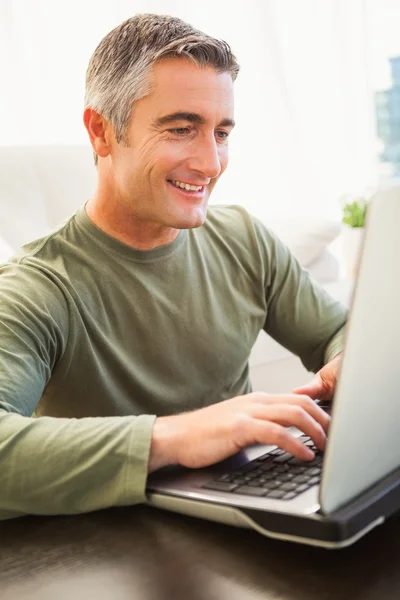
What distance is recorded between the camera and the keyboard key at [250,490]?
68 cm

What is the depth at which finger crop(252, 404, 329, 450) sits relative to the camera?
75 centimetres

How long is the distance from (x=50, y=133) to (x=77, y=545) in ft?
7.33

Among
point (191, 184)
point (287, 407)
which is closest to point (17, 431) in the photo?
point (287, 407)

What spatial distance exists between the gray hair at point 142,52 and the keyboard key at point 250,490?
0.76 metres

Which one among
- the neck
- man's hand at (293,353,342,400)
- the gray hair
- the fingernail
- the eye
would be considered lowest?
man's hand at (293,353,342,400)

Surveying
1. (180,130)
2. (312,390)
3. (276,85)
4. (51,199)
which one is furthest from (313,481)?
(276,85)

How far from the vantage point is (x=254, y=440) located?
75cm

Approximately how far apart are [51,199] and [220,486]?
4.76 feet

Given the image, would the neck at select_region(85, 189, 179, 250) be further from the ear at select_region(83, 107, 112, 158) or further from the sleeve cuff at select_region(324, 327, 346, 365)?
the sleeve cuff at select_region(324, 327, 346, 365)

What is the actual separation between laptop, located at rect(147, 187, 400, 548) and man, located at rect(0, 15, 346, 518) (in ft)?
1.11

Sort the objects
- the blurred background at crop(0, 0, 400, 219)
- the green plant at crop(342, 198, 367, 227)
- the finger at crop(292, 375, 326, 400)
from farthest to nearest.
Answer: the green plant at crop(342, 198, 367, 227) < the blurred background at crop(0, 0, 400, 219) < the finger at crop(292, 375, 326, 400)

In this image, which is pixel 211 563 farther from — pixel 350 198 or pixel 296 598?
pixel 350 198

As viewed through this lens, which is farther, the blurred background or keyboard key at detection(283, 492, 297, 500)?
the blurred background

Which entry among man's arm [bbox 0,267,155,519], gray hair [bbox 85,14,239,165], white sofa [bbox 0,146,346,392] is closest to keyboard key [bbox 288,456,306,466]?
man's arm [bbox 0,267,155,519]
